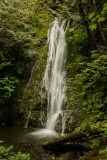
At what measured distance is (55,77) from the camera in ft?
30.6

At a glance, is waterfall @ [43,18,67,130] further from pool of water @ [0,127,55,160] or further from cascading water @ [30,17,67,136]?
pool of water @ [0,127,55,160]

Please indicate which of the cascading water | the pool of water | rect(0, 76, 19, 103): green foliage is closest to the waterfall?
the cascading water

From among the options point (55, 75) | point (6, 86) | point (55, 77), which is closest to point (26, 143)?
point (6, 86)

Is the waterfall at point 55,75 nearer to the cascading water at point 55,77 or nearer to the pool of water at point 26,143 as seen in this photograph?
the cascading water at point 55,77

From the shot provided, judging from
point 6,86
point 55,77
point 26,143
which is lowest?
point 26,143

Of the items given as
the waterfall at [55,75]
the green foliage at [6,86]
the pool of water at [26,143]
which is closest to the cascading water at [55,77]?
the waterfall at [55,75]

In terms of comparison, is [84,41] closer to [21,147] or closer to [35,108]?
[35,108]

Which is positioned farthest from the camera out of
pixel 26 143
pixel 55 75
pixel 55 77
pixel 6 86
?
pixel 55 75

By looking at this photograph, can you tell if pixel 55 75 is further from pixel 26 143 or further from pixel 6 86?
pixel 26 143

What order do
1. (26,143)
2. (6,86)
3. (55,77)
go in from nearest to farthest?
(26,143) < (6,86) < (55,77)

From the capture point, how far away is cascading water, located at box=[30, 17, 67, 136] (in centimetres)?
744

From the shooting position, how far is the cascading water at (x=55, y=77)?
744cm

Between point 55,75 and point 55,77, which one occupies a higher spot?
point 55,75

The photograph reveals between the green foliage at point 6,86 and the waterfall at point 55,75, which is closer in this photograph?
the waterfall at point 55,75
